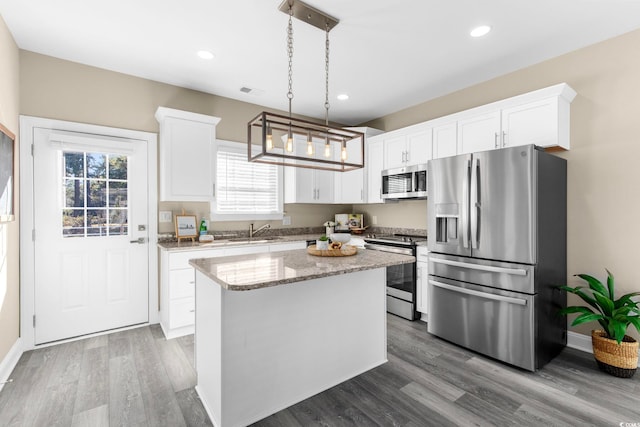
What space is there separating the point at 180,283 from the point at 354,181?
276 centimetres

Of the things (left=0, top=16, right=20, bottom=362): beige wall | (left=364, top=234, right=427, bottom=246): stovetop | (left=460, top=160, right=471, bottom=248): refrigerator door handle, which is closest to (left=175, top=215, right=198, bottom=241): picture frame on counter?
(left=0, top=16, right=20, bottom=362): beige wall

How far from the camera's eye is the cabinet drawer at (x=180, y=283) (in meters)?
3.21

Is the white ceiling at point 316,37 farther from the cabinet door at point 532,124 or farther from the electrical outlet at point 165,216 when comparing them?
the electrical outlet at point 165,216

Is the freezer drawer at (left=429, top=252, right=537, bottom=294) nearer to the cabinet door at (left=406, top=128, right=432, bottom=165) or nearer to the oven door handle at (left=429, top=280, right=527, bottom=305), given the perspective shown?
the oven door handle at (left=429, top=280, right=527, bottom=305)

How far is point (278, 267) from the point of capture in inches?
78.0

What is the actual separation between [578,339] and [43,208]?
17.0ft

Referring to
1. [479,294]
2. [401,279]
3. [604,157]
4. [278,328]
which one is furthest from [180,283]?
[604,157]

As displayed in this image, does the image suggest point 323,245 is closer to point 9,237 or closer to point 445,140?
point 445,140

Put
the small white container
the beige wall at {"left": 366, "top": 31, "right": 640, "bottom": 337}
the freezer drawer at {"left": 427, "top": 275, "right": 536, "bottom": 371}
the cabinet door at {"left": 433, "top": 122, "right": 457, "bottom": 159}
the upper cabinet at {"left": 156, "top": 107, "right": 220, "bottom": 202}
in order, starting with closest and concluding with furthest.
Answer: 1. the small white container
2. the freezer drawer at {"left": 427, "top": 275, "right": 536, "bottom": 371}
3. the beige wall at {"left": 366, "top": 31, "right": 640, "bottom": 337}
4. the upper cabinet at {"left": 156, "top": 107, "right": 220, "bottom": 202}
5. the cabinet door at {"left": 433, "top": 122, "right": 457, "bottom": 159}

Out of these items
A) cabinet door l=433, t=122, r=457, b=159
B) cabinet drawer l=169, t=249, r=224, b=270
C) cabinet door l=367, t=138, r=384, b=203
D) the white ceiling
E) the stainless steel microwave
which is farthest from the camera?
cabinet door l=367, t=138, r=384, b=203

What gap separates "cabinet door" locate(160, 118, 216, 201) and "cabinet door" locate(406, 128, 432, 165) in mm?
2419

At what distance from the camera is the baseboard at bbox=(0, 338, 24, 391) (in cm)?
237

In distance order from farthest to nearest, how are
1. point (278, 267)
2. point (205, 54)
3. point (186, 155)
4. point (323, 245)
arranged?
point (186, 155) < point (205, 54) < point (323, 245) < point (278, 267)

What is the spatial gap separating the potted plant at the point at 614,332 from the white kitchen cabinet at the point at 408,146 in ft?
6.76
